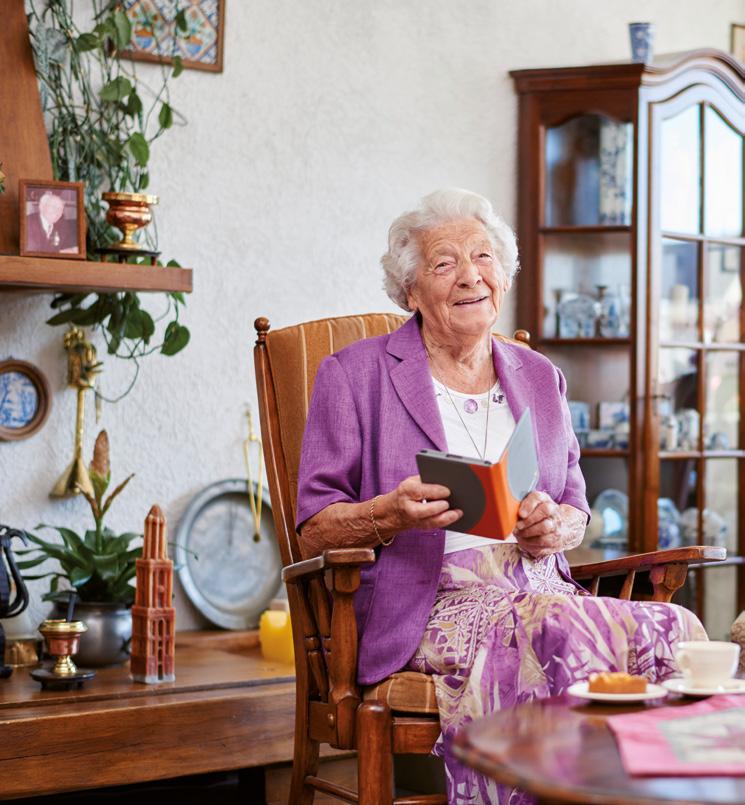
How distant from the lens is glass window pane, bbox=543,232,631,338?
3838 millimetres

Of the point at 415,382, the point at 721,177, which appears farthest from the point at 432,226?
the point at 721,177

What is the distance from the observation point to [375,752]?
197 cm

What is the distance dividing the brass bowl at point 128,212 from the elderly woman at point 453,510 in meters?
0.81

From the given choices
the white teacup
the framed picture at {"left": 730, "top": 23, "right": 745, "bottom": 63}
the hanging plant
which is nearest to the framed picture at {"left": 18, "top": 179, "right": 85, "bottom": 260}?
the hanging plant

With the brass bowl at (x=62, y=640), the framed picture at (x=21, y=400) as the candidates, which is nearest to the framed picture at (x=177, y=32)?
the framed picture at (x=21, y=400)

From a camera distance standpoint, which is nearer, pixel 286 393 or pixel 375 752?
pixel 375 752

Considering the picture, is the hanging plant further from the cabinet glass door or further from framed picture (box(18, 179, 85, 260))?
the cabinet glass door

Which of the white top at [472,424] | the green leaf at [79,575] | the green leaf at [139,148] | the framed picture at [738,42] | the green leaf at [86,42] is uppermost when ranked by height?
the framed picture at [738,42]

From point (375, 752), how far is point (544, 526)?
1.52ft

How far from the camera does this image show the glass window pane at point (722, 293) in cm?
399

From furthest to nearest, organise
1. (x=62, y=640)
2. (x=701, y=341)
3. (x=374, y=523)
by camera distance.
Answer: (x=701, y=341) → (x=62, y=640) → (x=374, y=523)

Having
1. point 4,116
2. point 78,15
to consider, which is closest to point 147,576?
point 4,116

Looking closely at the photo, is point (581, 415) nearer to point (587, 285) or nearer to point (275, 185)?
point (587, 285)

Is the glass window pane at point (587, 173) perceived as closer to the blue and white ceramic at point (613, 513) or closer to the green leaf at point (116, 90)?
the blue and white ceramic at point (613, 513)
